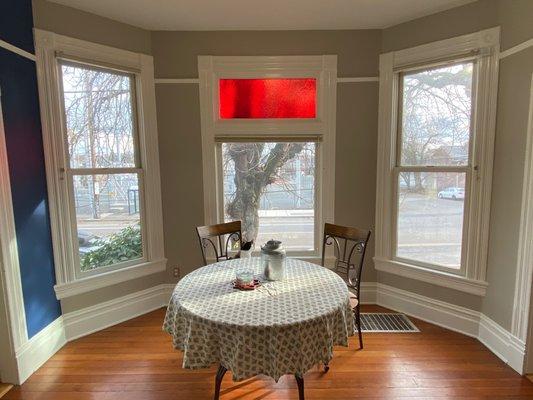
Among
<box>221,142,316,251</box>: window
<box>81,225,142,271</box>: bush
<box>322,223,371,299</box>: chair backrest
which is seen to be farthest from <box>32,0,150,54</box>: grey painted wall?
<box>322,223,371,299</box>: chair backrest

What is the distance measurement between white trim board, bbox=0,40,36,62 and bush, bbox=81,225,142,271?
1429 mm

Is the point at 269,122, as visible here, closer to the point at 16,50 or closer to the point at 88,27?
the point at 88,27

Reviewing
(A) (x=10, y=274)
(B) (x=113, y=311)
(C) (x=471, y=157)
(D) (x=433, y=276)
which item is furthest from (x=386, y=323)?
(A) (x=10, y=274)

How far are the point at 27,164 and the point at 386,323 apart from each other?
3003 mm

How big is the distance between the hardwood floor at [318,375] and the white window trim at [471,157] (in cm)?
53

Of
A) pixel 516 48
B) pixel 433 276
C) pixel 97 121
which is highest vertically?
pixel 516 48

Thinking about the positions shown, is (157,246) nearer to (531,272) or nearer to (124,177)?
(124,177)

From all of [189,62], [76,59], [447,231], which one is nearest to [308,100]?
[189,62]

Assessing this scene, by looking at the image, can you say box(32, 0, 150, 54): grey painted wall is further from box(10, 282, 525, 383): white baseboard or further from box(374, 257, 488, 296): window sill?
box(374, 257, 488, 296): window sill

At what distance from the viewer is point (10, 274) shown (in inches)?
78.0

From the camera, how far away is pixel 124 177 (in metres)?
2.72

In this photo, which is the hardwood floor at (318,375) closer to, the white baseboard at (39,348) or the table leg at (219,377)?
the white baseboard at (39,348)

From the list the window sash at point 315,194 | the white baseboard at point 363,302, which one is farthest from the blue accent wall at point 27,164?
the window sash at point 315,194

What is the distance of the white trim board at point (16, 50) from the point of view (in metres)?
1.95
